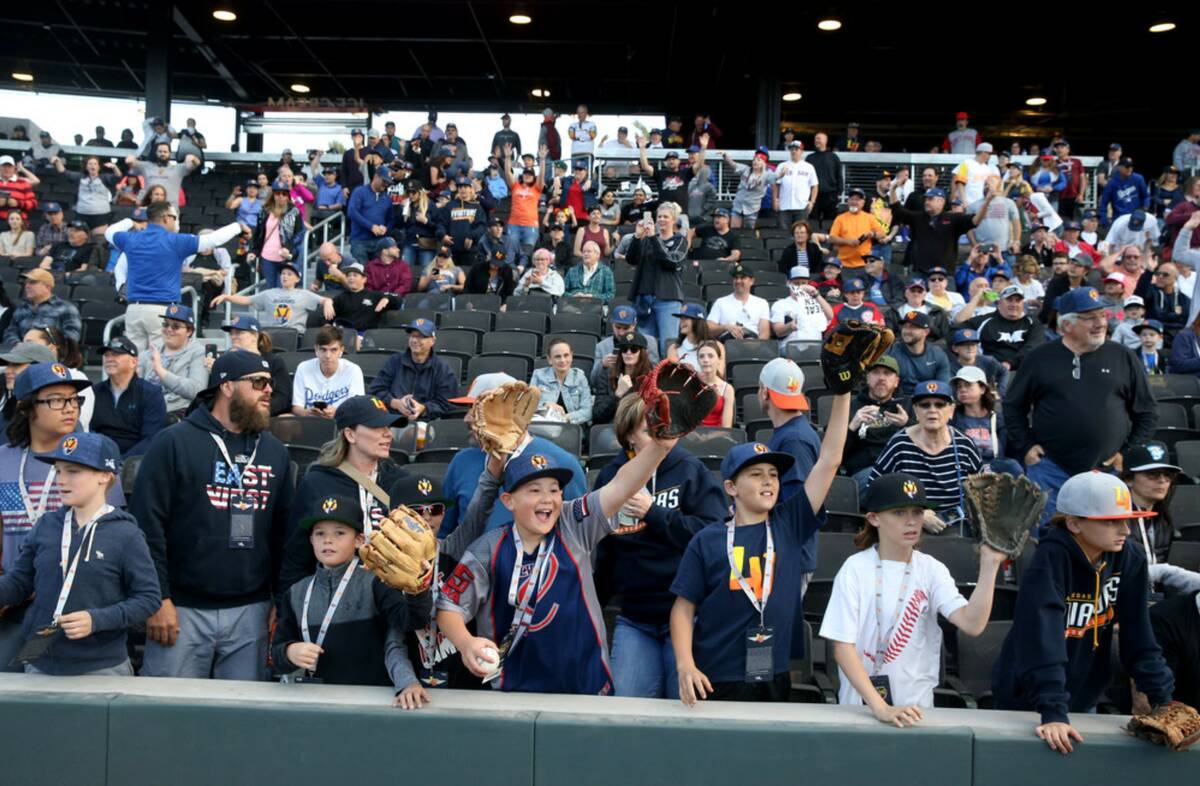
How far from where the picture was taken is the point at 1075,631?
154 inches

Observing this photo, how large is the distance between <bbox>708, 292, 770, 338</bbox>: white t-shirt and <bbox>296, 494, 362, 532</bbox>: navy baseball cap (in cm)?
734

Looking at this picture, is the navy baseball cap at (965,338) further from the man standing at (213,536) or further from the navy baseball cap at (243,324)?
the man standing at (213,536)

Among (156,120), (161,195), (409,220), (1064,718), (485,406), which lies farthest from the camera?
(156,120)

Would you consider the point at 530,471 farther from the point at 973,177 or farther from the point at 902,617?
the point at 973,177

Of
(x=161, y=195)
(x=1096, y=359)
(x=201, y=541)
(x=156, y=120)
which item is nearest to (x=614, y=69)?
(x=156, y=120)

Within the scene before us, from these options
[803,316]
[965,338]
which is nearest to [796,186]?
[803,316]

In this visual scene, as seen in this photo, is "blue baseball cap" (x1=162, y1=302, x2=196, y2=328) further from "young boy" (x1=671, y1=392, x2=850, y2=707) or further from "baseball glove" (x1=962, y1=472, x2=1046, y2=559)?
"baseball glove" (x1=962, y1=472, x2=1046, y2=559)

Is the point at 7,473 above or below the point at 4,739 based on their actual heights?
above

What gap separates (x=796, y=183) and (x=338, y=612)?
1330 centimetres

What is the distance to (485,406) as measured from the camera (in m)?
4.01

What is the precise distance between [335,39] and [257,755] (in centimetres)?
2392

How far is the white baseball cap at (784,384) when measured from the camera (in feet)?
14.6

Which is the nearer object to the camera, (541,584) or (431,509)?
(541,584)

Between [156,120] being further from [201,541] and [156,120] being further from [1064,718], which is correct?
[1064,718]
